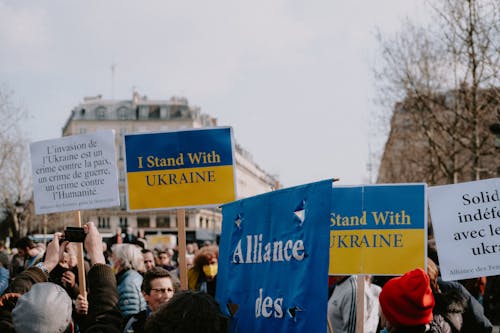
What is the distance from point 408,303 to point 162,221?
90.7m

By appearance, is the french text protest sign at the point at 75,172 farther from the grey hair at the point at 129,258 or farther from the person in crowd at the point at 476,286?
the person in crowd at the point at 476,286

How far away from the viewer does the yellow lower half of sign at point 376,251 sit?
4.97 m

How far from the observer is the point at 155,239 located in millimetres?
29266

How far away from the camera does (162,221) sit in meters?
93.1

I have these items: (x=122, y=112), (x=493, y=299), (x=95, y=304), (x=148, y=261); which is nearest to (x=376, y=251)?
(x=95, y=304)

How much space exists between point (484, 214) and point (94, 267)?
2.57 metres

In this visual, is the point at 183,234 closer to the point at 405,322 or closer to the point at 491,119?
the point at 405,322

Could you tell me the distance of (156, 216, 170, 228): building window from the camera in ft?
303

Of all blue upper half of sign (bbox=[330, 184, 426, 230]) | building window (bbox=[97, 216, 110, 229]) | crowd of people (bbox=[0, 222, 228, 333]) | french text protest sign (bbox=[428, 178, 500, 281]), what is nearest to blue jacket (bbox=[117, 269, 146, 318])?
crowd of people (bbox=[0, 222, 228, 333])

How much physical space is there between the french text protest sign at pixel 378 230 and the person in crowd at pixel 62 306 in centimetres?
187

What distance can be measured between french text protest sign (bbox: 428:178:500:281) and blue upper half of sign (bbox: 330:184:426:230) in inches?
14.1

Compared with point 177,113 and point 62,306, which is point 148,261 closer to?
point 62,306

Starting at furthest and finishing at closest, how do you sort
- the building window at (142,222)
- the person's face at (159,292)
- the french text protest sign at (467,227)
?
the building window at (142,222), the person's face at (159,292), the french text protest sign at (467,227)

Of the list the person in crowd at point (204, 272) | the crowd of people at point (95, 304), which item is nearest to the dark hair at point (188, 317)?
the crowd of people at point (95, 304)
